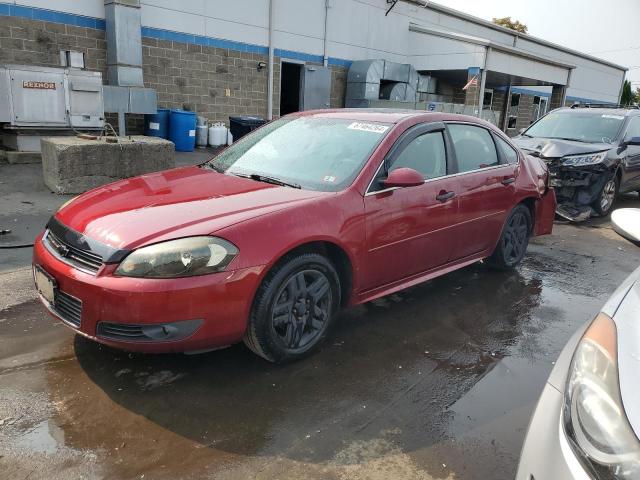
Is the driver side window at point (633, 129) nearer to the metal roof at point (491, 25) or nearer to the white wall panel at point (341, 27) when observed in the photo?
the white wall panel at point (341, 27)

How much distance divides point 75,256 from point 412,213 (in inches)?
88.1

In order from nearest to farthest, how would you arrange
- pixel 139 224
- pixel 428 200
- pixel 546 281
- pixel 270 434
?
pixel 270 434 → pixel 139 224 → pixel 428 200 → pixel 546 281

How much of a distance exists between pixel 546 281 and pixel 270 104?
11.2m

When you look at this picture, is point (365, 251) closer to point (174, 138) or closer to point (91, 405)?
point (91, 405)

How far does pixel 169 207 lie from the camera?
10.1 feet

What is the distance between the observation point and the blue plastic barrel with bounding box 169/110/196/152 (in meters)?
11.9

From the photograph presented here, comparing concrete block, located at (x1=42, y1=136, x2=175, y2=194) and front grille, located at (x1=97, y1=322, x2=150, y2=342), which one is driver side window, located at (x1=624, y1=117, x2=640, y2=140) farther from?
front grille, located at (x1=97, y1=322, x2=150, y2=342)

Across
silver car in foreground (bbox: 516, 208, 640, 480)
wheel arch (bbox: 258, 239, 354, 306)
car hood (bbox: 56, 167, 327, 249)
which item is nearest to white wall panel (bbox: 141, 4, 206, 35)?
car hood (bbox: 56, 167, 327, 249)

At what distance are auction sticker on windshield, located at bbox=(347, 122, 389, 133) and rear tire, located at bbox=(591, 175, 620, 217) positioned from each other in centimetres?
585

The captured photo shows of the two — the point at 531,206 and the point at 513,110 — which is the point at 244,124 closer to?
the point at 531,206

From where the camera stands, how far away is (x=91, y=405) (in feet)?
8.98

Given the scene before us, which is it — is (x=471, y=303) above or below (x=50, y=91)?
below

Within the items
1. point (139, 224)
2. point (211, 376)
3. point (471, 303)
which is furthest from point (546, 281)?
A: point (139, 224)

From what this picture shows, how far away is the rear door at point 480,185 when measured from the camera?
4.31m
